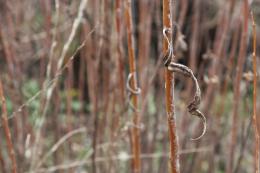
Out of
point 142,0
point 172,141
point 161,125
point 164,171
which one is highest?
point 142,0

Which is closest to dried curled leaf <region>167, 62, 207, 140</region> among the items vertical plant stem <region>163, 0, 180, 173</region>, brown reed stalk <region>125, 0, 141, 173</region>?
vertical plant stem <region>163, 0, 180, 173</region>

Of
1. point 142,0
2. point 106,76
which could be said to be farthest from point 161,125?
point 142,0

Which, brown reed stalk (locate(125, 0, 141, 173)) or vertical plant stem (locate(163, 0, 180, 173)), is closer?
vertical plant stem (locate(163, 0, 180, 173))

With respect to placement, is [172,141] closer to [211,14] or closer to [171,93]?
[171,93]

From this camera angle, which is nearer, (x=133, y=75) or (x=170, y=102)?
(x=170, y=102)

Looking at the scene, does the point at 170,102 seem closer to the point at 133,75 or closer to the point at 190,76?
the point at 190,76

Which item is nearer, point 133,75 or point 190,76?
point 190,76

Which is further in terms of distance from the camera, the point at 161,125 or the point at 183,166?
the point at 161,125

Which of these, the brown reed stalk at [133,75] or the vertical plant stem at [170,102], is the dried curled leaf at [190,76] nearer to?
the vertical plant stem at [170,102]

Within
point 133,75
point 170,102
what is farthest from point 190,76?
point 133,75

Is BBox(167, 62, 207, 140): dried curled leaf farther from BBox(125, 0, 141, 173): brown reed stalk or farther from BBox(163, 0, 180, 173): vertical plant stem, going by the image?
BBox(125, 0, 141, 173): brown reed stalk

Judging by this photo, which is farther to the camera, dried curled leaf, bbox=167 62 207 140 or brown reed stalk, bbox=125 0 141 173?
brown reed stalk, bbox=125 0 141 173
